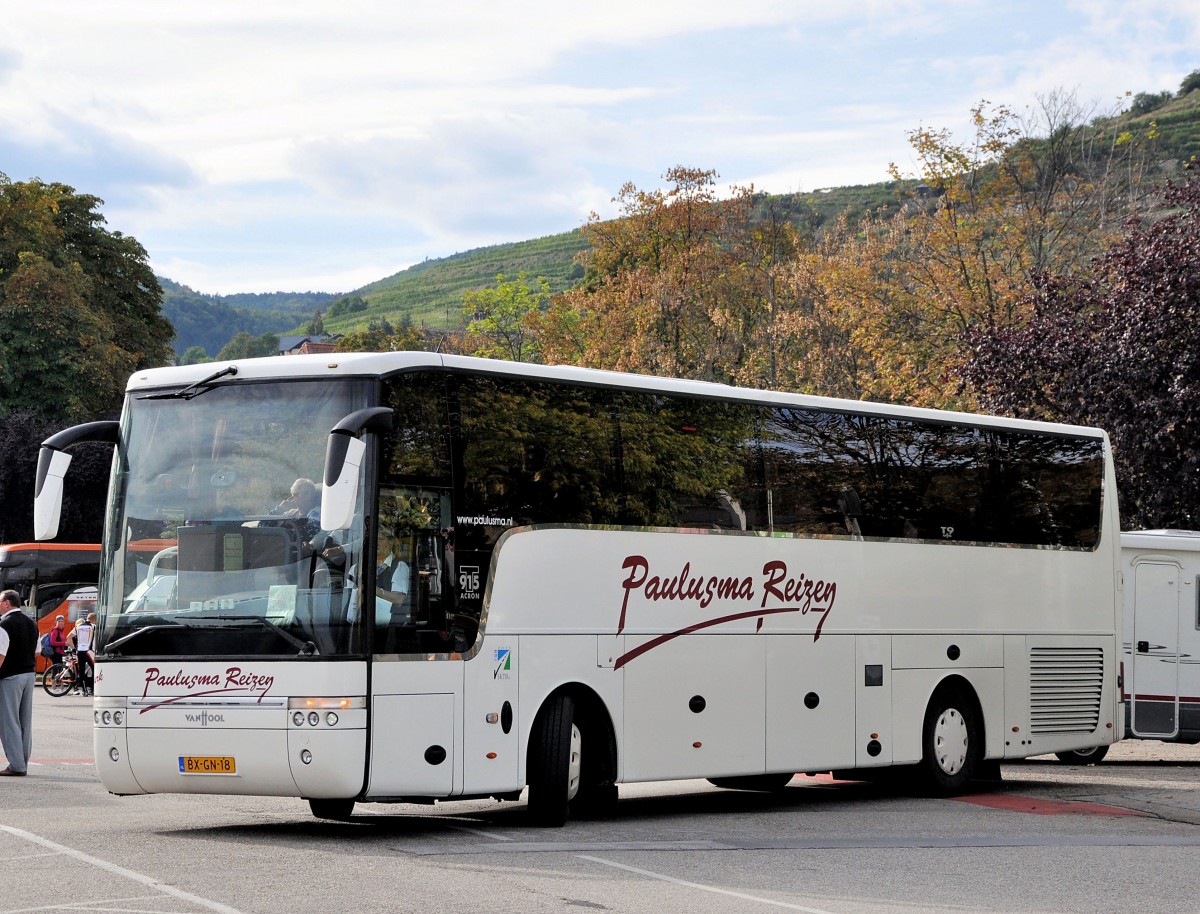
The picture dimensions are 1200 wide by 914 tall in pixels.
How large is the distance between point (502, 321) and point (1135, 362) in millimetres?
53016

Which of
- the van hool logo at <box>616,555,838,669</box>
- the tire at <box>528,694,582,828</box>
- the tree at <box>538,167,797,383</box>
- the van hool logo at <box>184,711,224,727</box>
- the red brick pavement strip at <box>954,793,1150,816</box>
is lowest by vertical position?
the red brick pavement strip at <box>954,793,1150,816</box>

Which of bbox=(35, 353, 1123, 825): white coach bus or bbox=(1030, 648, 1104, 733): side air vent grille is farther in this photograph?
bbox=(1030, 648, 1104, 733): side air vent grille

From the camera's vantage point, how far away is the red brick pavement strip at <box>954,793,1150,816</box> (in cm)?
1555

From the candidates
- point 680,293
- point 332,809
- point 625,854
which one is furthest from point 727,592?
point 680,293

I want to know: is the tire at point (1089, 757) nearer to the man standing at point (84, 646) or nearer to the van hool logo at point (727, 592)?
the van hool logo at point (727, 592)

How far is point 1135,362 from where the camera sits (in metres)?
25.6

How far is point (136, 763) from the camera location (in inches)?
472

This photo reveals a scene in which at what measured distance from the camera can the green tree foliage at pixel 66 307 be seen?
6003cm

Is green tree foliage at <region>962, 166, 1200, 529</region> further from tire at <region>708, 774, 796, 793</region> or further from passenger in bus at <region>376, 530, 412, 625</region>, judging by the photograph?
passenger in bus at <region>376, 530, 412, 625</region>

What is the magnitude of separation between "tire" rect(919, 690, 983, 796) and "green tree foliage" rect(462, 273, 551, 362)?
46894mm

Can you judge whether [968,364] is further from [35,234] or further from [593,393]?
[35,234]

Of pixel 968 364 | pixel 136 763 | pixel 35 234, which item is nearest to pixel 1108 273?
pixel 968 364

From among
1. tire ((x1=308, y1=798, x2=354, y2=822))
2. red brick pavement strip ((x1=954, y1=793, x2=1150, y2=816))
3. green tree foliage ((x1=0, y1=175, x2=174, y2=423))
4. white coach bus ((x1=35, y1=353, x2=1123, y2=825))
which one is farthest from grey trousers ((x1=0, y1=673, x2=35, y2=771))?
green tree foliage ((x1=0, y1=175, x2=174, y2=423))

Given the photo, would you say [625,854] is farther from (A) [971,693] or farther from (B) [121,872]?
(A) [971,693]
